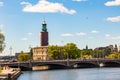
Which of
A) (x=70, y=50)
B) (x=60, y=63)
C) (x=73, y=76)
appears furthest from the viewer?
(x=70, y=50)

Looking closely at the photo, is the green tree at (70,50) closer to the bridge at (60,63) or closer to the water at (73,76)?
the bridge at (60,63)

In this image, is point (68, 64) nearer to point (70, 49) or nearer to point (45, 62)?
point (45, 62)

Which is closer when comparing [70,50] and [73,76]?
[73,76]

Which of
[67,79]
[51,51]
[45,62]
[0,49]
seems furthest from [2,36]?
[51,51]

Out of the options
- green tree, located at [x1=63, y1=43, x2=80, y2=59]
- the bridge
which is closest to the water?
the bridge

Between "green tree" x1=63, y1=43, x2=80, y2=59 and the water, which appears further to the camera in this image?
"green tree" x1=63, y1=43, x2=80, y2=59

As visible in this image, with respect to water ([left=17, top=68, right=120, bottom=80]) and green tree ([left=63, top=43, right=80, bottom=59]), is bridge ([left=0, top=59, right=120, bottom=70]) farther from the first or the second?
water ([left=17, top=68, right=120, bottom=80])

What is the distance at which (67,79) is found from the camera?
89.7 meters

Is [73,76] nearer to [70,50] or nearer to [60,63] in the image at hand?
[60,63]

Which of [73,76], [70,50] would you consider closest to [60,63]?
[70,50]

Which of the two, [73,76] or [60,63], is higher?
[60,63]

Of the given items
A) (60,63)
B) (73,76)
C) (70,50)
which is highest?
(70,50)

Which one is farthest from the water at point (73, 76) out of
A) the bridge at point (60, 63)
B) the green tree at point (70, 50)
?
the green tree at point (70, 50)

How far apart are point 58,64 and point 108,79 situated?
2708 inches
